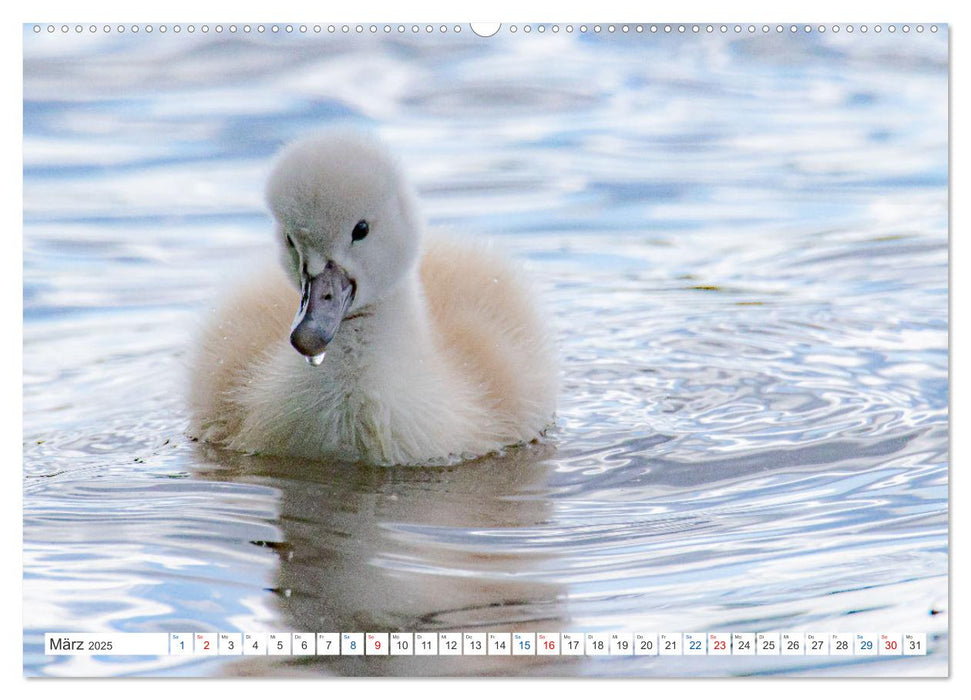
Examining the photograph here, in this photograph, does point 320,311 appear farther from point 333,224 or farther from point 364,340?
point 364,340

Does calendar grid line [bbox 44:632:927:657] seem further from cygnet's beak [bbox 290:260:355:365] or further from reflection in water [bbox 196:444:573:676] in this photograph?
cygnet's beak [bbox 290:260:355:365]

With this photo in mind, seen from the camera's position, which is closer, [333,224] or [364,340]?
[333,224]

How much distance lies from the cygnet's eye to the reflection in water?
0.64 metres

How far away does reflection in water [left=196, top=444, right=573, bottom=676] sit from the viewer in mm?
3551

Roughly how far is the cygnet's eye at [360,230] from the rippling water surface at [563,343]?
0.91 ft

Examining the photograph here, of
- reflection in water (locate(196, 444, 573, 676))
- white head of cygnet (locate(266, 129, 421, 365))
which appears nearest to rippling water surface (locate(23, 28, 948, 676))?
reflection in water (locate(196, 444, 573, 676))

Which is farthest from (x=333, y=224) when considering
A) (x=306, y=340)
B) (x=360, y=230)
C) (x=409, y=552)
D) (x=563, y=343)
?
(x=563, y=343)

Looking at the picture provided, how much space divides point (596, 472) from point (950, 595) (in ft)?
3.42

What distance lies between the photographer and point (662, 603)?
142 inches

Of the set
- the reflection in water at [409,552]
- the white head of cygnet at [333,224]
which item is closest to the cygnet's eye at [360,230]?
the white head of cygnet at [333,224]

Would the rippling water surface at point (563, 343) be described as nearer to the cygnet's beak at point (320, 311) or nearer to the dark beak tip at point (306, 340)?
the cygnet's beak at point (320, 311)

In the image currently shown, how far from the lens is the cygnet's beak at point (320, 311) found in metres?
3.97

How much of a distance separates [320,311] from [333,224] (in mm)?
205

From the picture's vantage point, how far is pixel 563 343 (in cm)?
548
